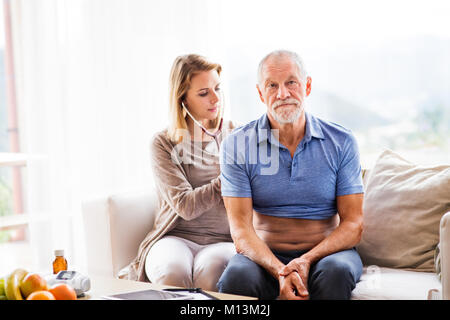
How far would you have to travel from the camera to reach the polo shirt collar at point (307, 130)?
73.8 inches

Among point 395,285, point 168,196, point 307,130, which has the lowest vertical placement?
point 395,285

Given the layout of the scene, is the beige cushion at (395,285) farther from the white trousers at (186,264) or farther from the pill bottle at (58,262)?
the pill bottle at (58,262)

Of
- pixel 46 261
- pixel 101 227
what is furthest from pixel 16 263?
pixel 101 227

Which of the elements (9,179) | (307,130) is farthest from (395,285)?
(9,179)

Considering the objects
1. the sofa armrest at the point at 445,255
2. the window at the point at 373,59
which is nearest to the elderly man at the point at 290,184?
the sofa armrest at the point at 445,255

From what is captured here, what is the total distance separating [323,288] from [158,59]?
1.84 metres

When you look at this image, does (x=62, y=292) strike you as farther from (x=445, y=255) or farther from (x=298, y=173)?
(x=445, y=255)

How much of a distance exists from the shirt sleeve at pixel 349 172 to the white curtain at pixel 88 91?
1.09 m

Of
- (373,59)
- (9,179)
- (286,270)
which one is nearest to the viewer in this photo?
(286,270)

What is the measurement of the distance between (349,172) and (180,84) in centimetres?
79

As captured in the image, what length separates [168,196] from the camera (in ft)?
6.74

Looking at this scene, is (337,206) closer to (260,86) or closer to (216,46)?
(260,86)

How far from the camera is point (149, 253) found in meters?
2.02

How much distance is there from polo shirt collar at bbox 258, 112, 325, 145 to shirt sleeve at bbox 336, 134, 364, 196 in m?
0.10
